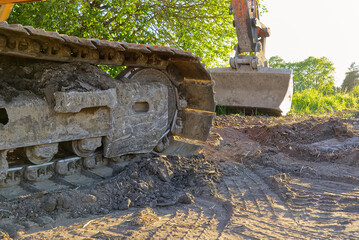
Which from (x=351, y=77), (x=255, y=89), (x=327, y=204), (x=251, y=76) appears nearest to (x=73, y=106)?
(x=327, y=204)

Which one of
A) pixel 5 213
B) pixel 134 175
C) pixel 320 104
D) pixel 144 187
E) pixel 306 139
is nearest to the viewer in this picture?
pixel 5 213

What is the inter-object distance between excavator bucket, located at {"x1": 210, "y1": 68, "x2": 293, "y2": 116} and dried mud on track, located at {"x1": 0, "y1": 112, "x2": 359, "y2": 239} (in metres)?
3.70

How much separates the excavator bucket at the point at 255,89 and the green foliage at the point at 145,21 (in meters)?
1.45

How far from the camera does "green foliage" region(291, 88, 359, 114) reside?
38.7 feet

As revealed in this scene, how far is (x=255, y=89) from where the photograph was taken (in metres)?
9.62

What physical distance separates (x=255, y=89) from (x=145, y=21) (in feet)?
9.66

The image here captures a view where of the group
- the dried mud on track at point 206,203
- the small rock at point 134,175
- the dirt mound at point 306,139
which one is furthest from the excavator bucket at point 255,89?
the small rock at point 134,175

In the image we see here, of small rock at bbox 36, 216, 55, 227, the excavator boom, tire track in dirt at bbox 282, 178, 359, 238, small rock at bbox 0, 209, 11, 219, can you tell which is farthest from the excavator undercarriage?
the excavator boom

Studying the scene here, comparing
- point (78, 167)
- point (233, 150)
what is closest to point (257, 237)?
point (78, 167)

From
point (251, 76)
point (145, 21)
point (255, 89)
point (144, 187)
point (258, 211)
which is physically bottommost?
point (258, 211)

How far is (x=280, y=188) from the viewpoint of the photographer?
14.1ft

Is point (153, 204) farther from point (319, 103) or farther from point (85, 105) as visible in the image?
point (319, 103)

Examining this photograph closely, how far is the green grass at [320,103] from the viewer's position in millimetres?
11711

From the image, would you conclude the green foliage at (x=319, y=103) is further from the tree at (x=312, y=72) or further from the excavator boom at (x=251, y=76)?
the tree at (x=312, y=72)
